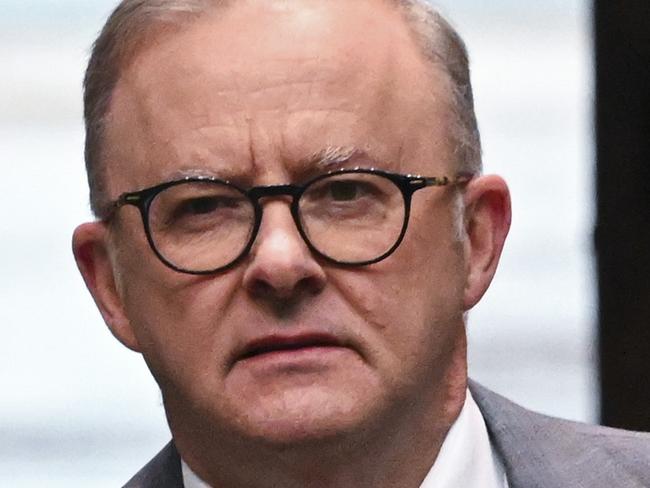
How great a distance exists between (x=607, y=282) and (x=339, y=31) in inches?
50.9

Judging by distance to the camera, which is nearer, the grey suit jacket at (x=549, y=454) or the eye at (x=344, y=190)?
the eye at (x=344, y=190)

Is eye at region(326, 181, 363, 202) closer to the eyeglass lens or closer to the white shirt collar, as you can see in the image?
the eyeglass lens

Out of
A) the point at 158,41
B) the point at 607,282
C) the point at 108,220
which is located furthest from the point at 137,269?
the point at 607,282

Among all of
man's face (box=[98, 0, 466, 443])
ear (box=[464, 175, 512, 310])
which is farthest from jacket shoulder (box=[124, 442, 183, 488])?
ear (box=[464, 175, 512, 310])

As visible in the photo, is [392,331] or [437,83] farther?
[437,83]

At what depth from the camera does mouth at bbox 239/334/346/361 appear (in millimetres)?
2070

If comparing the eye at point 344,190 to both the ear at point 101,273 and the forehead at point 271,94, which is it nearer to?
the forehead at point 271,94

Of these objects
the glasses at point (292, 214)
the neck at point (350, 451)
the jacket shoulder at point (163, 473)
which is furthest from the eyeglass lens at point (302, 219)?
the jacket shoulder at point (163, 473)

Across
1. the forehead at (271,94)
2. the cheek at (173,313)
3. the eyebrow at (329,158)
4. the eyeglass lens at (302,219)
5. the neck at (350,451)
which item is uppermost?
the forehead at (271,94)

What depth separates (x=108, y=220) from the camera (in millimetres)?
2293

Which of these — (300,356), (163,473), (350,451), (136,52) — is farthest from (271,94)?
(163,473)

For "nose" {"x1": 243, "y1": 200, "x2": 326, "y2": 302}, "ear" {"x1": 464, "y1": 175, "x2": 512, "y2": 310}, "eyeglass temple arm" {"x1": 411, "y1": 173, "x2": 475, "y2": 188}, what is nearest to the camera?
"nose" {"x1": 243, "y1": 200, "x2": 326, "y2": 302}

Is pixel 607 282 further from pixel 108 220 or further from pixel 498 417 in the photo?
pixel 108 220

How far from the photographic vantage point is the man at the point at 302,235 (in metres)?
2.08
